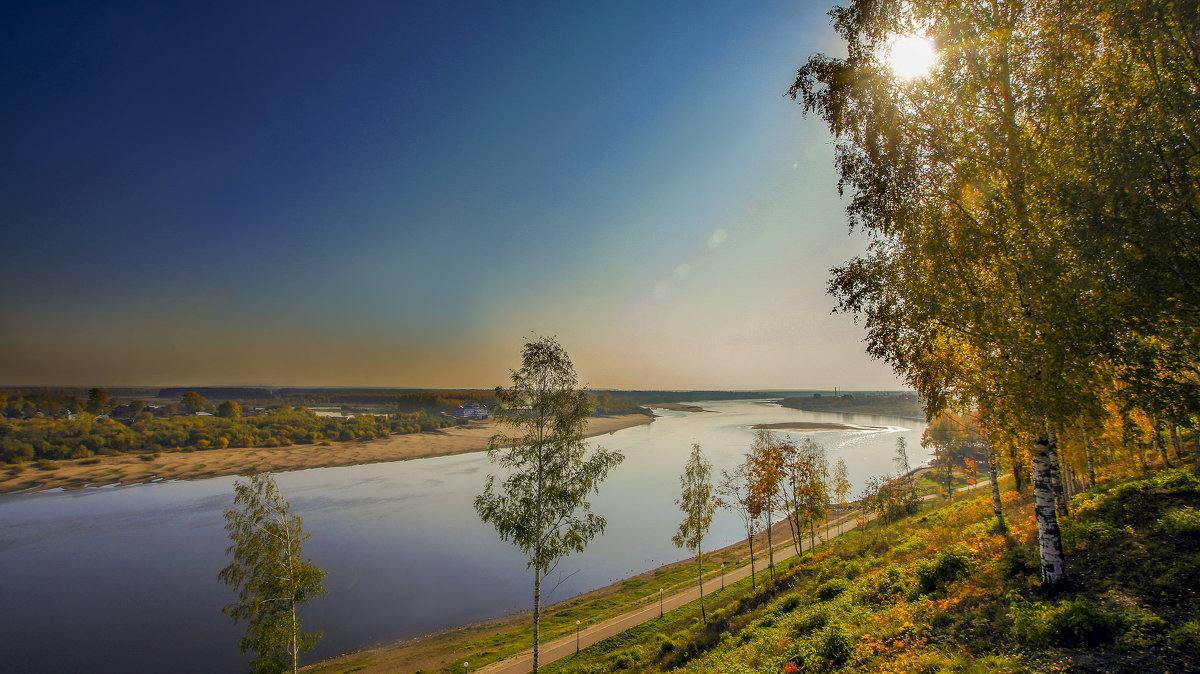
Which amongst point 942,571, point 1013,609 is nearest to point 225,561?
point 942,571

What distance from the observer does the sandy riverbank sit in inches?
2936

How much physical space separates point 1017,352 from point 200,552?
62.9 meters

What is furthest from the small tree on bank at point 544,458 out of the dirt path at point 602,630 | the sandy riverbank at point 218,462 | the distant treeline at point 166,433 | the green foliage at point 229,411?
the green foliage at point 229,411

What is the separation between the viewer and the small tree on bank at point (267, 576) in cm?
1664

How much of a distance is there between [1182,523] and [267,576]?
27.3 m

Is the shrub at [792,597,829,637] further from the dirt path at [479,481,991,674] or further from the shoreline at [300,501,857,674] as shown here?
the shoreline at [300,501,857,674]

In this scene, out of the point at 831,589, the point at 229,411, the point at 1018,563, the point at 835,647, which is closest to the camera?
the point at 835,647

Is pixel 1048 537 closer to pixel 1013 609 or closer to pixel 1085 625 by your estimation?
pixel 1013 609

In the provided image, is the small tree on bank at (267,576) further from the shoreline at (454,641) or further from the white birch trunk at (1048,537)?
the white birch trunk at (1048,537)

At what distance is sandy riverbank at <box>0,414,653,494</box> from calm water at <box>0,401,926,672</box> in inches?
312

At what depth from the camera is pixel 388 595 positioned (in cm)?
3416

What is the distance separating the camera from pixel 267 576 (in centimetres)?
1680

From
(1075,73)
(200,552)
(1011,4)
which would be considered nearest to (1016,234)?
(1075,73)

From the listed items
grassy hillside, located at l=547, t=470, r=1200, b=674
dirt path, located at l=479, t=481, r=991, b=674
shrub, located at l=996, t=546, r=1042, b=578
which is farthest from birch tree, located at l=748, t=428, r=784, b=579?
shrub, located at l=996, t=546, r=1042, b=578
